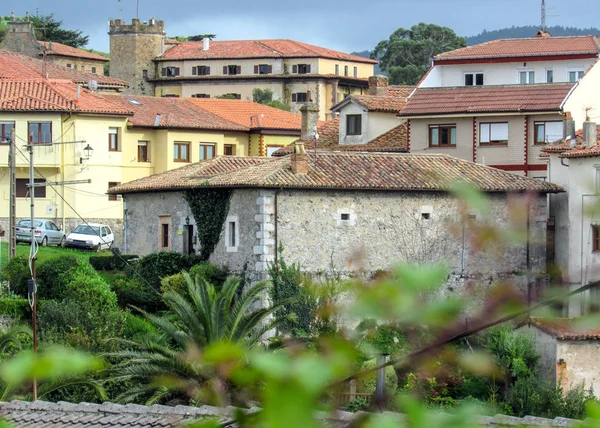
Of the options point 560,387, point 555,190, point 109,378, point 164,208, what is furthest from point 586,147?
point 109,378

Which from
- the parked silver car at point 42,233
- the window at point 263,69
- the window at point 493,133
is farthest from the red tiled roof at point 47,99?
the window at point 263,69

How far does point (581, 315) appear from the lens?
265 centimetres

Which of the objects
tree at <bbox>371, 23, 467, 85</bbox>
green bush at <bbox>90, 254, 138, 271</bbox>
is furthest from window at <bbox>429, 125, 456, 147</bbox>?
tree at <bbox>371, 23, 467, 85</bbox>

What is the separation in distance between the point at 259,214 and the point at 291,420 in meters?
27.0

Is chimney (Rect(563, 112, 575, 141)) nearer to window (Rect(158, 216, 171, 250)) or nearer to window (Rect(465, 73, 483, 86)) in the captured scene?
window (Rect(465, 73, 483, 86))

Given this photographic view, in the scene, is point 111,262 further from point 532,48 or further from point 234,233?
point 532,48

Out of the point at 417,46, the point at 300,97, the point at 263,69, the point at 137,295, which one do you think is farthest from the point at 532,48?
the point at 417,46

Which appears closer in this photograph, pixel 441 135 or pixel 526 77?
pixel 441 135

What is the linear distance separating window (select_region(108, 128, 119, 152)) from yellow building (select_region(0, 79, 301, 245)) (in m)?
0.04

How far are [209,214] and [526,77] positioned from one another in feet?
48.7

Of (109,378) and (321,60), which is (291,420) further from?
(321,60)

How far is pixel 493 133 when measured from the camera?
1523 inches

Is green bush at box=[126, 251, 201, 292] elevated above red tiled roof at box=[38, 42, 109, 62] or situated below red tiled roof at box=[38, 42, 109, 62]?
below

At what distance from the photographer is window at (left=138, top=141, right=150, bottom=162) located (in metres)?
48.4
